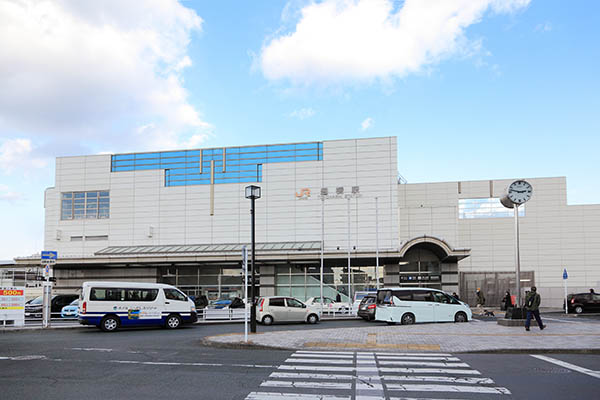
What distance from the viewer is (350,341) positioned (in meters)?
16.8

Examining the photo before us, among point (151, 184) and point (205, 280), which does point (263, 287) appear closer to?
point (205, 280)

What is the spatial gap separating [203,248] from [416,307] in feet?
81.0

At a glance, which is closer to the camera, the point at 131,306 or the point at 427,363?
the point at 427,363

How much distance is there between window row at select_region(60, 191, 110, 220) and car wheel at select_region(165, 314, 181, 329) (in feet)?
89.8

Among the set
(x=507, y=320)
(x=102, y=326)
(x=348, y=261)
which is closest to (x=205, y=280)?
(x=348, y=261)

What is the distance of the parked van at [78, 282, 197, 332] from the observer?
2292cm

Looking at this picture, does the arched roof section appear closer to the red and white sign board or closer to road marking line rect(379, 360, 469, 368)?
the red and white sign board

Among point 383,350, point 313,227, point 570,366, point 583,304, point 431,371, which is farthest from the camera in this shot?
point 313,227

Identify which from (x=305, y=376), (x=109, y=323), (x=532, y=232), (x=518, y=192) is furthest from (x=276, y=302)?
(x=532, y=232)

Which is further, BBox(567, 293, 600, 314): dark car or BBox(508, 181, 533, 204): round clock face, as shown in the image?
BBox(567, 293, 600, 314): dark car

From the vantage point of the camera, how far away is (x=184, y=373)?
11188 millimetres

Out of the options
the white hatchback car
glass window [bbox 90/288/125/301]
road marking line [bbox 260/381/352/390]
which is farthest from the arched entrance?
road marking line [bbox 260/381/352/390]

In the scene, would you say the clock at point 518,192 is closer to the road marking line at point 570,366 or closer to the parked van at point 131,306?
the road marking line at point 570,366

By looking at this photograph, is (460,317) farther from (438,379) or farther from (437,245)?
(438,379)
